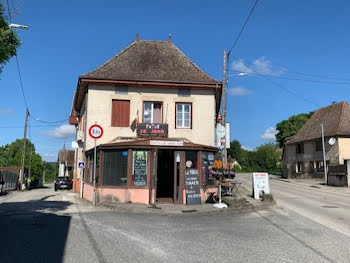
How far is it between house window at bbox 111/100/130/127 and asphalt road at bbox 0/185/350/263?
8.38 m

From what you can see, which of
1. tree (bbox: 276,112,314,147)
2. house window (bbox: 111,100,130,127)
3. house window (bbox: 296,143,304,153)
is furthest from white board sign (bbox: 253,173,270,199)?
tree (bbox: 276,112,314,147)

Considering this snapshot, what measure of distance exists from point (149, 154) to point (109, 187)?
235cm

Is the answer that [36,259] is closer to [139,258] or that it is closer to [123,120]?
[139,258]

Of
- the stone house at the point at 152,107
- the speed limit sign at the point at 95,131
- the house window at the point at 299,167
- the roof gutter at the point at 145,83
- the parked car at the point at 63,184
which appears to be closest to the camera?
the speed limit sign at the point at 95,131

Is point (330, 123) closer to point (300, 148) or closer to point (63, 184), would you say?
point (300, 148)

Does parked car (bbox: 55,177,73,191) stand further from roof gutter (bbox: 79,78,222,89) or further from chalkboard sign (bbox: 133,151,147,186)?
chalkboard sign (bbox: 133,151,147,186)

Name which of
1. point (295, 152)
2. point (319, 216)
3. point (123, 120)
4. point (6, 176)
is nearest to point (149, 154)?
point (123, 120)

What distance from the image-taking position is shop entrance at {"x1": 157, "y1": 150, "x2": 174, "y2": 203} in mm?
19234

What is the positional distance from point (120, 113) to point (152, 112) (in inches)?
71.8

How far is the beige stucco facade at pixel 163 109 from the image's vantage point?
1981 centimetres

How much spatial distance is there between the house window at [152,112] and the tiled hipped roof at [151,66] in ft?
4.79

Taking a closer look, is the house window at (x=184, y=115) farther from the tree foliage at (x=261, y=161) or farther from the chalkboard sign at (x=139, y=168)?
the tree foliage at (x=261, y=161)

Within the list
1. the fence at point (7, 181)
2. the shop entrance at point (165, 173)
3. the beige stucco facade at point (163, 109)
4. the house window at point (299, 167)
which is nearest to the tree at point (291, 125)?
the house window at point (299, 167)

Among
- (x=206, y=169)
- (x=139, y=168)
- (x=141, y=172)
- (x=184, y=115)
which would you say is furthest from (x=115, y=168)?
(x=184, y=115)
